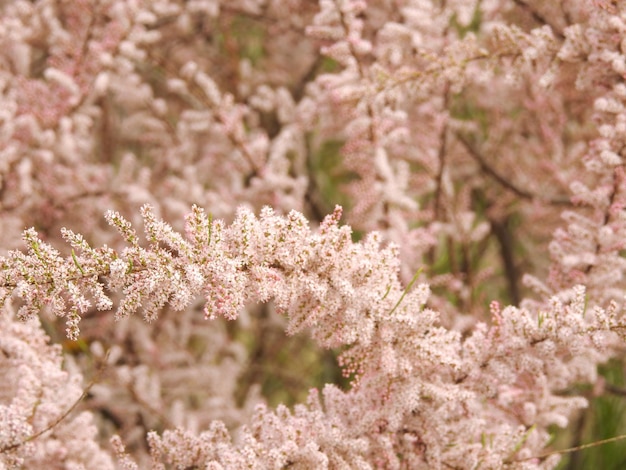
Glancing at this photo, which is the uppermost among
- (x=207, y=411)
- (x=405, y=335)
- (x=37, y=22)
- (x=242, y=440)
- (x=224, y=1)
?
(x=224, y=1)

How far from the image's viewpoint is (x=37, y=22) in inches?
75.8

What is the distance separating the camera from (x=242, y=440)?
1049 millimetres

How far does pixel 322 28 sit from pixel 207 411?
1260 mm

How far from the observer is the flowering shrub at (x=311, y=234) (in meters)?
0.96

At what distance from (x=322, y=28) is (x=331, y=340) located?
31.7 inches

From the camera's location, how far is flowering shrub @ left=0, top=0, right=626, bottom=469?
958 mm

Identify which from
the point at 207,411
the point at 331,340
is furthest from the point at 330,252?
the point at 207,411

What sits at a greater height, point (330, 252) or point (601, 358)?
point (601, 358)

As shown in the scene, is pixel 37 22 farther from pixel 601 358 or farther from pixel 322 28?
pixel 601 358

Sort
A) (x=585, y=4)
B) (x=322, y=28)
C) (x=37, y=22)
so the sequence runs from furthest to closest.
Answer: (x=37, y=22) → (x=322, y=28) → (x=585, y=4)

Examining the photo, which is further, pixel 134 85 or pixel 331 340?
pixel 134 85

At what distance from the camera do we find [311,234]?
104cm

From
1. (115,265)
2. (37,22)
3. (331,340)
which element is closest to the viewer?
(115,265)

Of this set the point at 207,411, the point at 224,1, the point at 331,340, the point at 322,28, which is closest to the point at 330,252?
the point at 331,340
